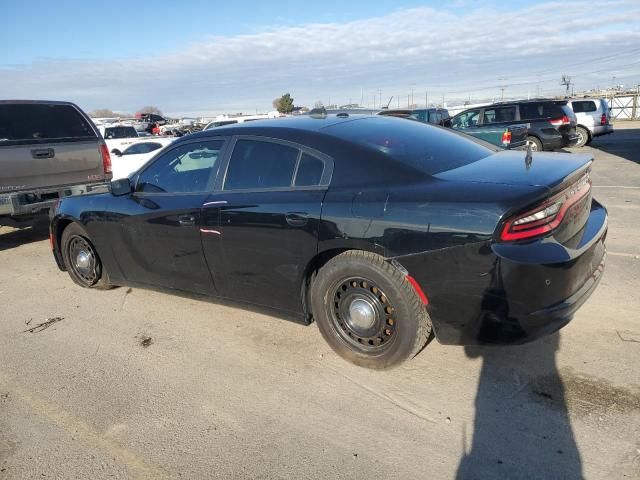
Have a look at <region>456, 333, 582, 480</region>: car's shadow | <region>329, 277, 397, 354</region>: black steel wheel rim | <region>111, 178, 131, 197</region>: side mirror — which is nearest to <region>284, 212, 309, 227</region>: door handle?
<region>329, 277, 397, 354</region>: black steel wheel rim

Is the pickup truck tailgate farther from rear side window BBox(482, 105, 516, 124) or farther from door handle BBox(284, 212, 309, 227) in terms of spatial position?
rear side window BBox(482, 105, 516, 124)

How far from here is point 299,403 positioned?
9.60 feet

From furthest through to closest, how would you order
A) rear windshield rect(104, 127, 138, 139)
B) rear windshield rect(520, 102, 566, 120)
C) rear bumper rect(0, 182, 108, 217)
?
rear windshield rect(104, 127, 138, 139)
rear windshield rect(520, 102, 566, 120)
rear bumper rect(0, 182, 108, 217)

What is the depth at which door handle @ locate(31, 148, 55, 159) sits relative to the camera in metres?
6.75

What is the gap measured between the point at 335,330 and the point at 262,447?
933 millimetres

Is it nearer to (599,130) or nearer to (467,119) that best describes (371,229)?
(467,119)

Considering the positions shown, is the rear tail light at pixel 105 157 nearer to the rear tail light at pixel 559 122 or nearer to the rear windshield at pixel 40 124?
the rear windshield at pixel 40 124

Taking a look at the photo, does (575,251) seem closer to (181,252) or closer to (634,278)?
(634,278)

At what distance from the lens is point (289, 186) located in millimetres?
3318

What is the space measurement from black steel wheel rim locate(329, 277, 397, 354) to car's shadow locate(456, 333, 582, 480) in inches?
25.7

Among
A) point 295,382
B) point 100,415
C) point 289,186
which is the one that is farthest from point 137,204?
point 295,382

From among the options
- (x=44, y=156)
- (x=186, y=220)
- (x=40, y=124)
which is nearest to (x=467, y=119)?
(x=40, y=124)

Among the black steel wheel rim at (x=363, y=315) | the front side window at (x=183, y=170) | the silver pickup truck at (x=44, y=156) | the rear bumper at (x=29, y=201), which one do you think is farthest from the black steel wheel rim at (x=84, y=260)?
the black steel wheel rim at (x=363, y=315)

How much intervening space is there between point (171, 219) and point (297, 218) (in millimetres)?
1242
